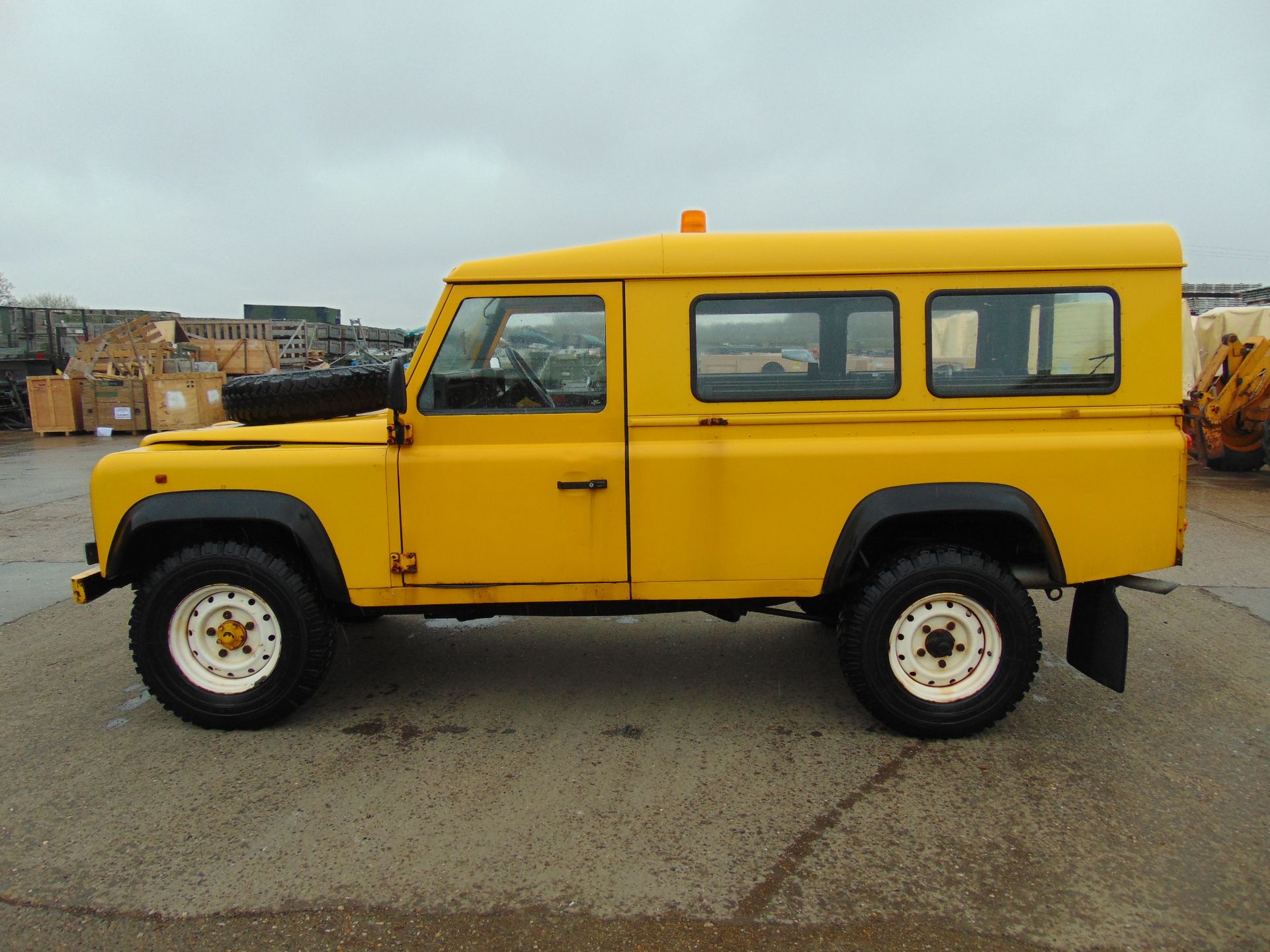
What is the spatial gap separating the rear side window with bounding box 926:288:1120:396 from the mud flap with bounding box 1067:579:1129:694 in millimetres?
976

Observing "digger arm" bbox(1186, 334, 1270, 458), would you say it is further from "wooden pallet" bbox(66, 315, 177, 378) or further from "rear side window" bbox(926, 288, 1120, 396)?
"wooden pallet" bbox(66, 315, 177, 378)

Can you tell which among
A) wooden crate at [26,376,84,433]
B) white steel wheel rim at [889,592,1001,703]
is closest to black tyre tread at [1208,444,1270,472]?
white steel wheel rim at [889,592,1001,703]

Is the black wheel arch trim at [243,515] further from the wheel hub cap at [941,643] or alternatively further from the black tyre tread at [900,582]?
the wheel hub cap at [941,643]

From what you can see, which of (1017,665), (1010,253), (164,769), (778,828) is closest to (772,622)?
(1017,665)

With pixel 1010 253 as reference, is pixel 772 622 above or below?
below

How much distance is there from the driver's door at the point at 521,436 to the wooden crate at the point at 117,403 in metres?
17.0

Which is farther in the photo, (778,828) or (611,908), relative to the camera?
(778,828)

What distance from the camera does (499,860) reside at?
2.92 m

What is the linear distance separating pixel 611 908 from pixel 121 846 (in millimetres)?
1852

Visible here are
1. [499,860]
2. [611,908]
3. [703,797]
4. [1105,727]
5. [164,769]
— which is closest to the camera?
[611,908]

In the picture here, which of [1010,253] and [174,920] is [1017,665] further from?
[174,920]

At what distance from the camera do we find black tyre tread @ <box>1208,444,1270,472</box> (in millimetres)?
12047

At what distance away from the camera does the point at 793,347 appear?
3680 mm

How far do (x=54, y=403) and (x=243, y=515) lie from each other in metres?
17.7
